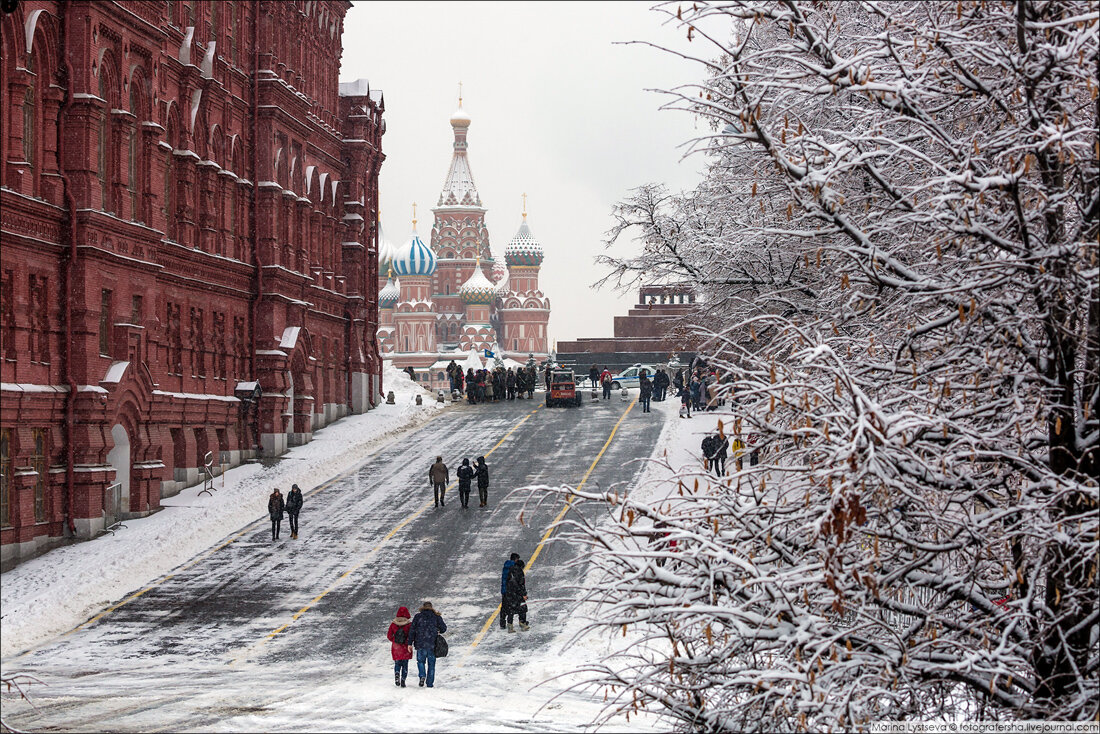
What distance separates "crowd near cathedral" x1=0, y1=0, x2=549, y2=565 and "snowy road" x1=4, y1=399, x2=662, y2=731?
12.6ft

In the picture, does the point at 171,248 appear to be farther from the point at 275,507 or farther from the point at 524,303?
the point at 524,303

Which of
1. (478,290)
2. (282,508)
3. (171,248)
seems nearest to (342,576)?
(282,508)

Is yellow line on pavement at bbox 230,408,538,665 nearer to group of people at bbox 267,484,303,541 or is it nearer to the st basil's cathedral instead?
group of people at bbox 267,484,303,541

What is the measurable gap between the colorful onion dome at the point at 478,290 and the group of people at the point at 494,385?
283 ft

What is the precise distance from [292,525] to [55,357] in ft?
22.1

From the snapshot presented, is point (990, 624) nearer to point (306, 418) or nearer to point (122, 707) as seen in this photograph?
point (122, 707)

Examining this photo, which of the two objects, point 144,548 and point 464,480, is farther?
point 464,480

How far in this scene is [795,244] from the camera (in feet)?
50.6

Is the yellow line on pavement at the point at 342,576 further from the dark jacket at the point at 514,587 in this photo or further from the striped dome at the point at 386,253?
the striped dome at the point at 386,253

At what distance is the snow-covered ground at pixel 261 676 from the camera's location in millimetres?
17266

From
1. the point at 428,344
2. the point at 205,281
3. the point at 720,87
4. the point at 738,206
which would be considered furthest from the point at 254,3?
the point at 428,344

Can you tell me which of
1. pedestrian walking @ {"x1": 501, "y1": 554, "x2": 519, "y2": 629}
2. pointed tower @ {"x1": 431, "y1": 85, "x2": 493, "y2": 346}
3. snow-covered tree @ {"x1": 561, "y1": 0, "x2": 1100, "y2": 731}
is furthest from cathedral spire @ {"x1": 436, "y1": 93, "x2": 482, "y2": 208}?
snow-covered tree @ {"x1": 561, "y1": 0, "x2": 1100, "y2": 731}

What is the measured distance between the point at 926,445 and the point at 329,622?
61.6 ft

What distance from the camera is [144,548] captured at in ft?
98.8
